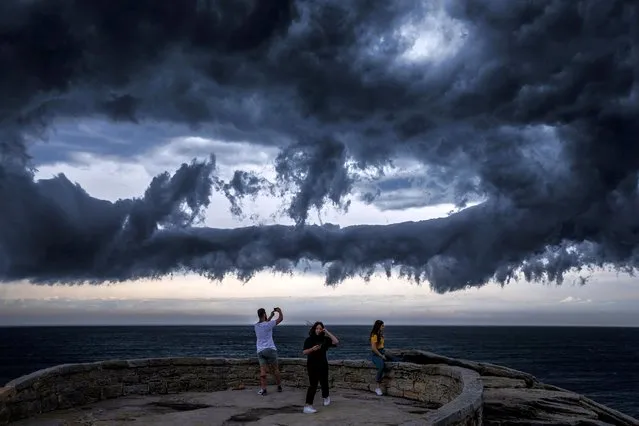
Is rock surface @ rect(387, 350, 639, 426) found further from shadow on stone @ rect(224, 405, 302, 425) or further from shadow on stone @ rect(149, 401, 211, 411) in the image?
shadow on stone @ rect(149, 401, 211, 411)

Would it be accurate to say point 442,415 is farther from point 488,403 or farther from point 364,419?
point 488,403

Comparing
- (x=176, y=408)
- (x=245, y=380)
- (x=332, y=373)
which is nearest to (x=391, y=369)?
(x=332, y=373)

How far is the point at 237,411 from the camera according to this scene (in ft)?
38.0

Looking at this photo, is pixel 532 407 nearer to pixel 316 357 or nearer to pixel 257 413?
A: pixel 316 357

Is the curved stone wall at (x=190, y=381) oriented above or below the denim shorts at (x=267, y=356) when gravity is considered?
below

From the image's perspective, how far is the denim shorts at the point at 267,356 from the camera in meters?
13.4

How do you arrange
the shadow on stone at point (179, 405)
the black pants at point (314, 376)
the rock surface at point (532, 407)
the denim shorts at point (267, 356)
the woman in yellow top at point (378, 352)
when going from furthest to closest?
the woman in yellow top at point (378, 352) < the rock surface at point (532, 407) < the denim shorts at point (267, 356) < the shadow on stone at point (179, 405) < the black pants at point (314, 376)

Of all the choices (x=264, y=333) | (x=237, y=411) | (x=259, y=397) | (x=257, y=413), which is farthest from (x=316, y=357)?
(x=259, y=397)

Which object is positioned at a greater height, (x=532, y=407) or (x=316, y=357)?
(x=316, y=357)

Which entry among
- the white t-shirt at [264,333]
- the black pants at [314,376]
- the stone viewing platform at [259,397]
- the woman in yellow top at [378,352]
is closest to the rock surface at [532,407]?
the stone viewing platform at [259,397]

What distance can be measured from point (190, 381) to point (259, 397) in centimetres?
233

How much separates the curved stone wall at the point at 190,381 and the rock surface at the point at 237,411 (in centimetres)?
36

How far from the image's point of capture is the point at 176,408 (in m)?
12.2

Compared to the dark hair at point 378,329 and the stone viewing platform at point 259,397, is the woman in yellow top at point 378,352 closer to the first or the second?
the dark hair at point 378,329
